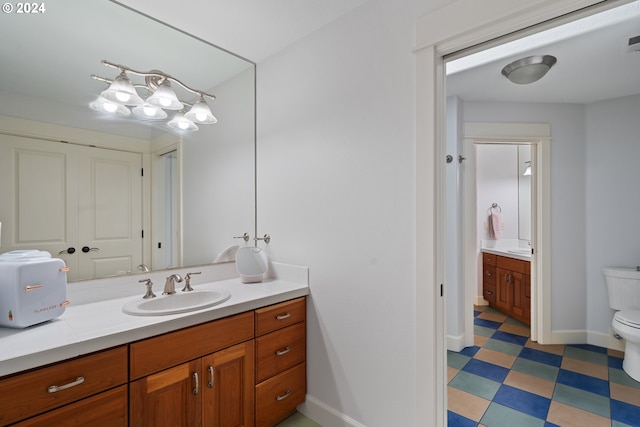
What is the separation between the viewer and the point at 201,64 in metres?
2.00

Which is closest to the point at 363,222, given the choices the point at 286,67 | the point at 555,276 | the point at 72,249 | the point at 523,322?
the point at 286,67

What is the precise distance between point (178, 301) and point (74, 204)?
0.72 m

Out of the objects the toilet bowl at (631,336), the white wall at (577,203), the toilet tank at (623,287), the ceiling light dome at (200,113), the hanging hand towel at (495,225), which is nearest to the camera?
the ceiling light dome at (200,113)

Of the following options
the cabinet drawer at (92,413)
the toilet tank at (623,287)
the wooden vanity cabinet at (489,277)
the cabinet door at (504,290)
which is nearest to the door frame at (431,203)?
the cabinet drawer at (92,413)

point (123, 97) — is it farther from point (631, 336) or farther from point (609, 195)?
point (609, 195)

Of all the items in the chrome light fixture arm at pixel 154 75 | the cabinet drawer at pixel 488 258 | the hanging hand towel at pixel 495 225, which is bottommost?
the cabinet drawer at pixel 488 258

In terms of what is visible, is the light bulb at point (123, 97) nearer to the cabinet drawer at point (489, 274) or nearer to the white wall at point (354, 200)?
the white wall at point (354, 200)

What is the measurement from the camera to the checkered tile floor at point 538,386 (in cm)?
182

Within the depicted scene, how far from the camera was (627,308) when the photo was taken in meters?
2.56

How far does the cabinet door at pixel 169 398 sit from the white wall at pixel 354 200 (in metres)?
0.74

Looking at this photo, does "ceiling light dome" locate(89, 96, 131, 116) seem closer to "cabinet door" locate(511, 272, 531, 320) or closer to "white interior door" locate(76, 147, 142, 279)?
"white interior door" locate(76, 147, 142, 279)

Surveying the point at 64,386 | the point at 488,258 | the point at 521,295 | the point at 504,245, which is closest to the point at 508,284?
the point at 521,295

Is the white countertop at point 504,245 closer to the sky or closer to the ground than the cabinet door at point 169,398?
closer to the sky

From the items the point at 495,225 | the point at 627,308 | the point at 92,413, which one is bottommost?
the point at 627,308
